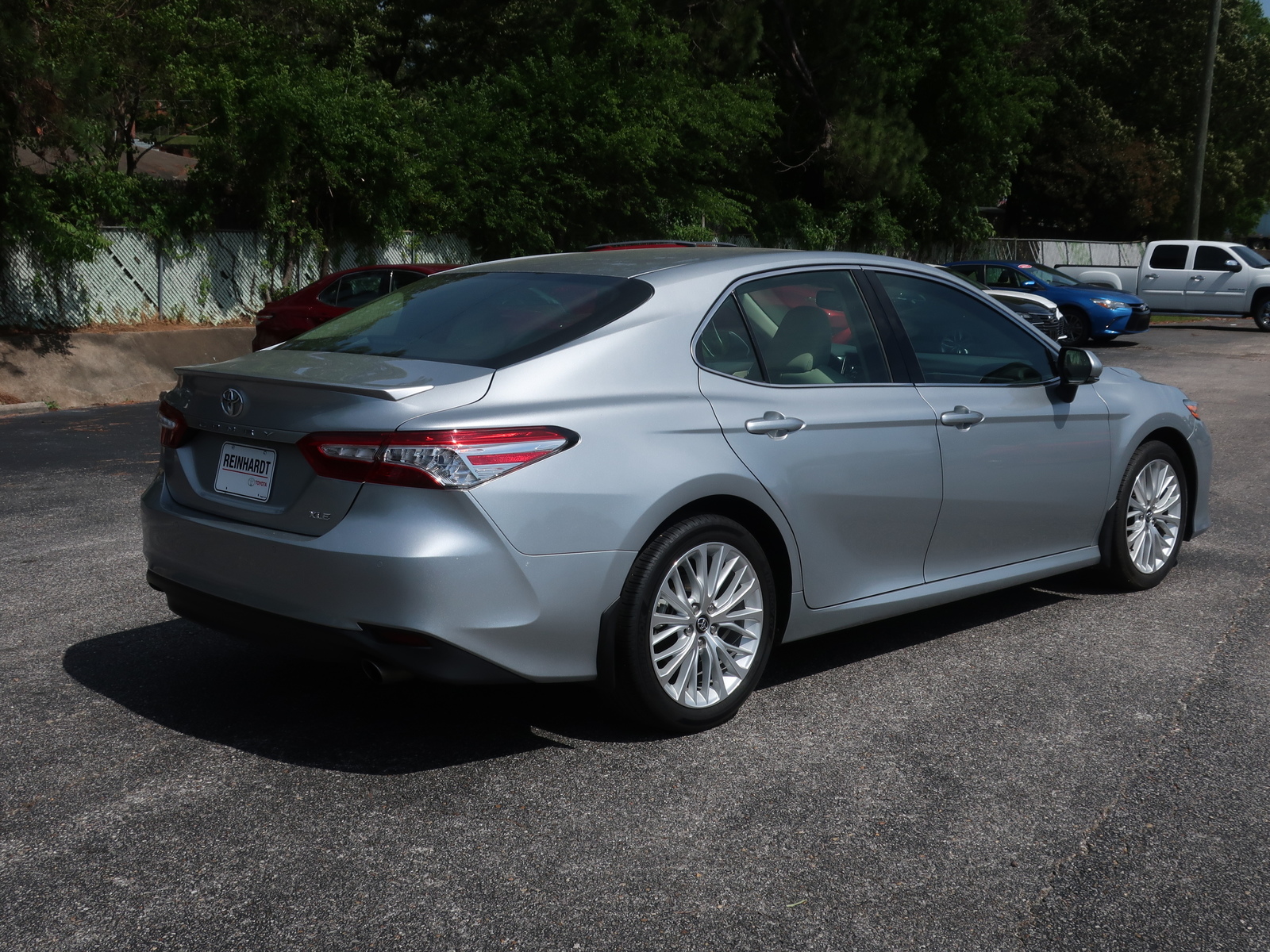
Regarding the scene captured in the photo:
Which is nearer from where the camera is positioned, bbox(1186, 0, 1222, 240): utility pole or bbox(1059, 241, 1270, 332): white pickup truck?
bbox(1059, 241, 1270, 332): white pickup truck

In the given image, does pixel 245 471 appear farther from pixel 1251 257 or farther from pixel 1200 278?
pixel 1251 257

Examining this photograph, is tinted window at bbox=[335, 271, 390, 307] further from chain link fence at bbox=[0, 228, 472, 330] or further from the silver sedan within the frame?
the silver sedan

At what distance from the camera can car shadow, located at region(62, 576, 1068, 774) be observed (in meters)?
4.17

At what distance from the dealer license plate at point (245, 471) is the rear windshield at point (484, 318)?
531 millimetres

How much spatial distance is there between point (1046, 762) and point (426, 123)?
2130 cm

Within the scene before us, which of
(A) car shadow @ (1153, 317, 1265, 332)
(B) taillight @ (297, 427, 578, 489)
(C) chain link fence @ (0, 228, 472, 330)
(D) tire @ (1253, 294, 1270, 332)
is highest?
(B) taillight @ (297, 427, 578, 489)

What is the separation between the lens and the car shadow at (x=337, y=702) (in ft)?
13.7

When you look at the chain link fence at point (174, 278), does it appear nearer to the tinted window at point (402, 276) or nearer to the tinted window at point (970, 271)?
the tinted window at point (402, 276)

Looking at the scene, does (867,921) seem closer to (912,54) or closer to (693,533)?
(693,533)

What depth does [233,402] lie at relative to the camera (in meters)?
4.14

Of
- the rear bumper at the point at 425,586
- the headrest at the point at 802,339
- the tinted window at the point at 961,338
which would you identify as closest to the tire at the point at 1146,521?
the tinted window at the point at 961,338

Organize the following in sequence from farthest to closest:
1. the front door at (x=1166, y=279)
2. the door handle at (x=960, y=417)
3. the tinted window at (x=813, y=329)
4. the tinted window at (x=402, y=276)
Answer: the front door at (x=1166, y=279), the tinted window at (x=402, y=276), the door handle at (x=960, y=417), the tinted window at (x=813, y=329)

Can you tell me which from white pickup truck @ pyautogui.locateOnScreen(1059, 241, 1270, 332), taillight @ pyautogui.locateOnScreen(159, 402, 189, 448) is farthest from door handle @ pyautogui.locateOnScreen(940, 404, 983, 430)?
white pickup truck @ pyautogui.locateOnScreen(1059, 241, 1270, 332)

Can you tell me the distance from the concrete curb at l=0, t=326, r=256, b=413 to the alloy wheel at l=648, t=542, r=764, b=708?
39.1ft
